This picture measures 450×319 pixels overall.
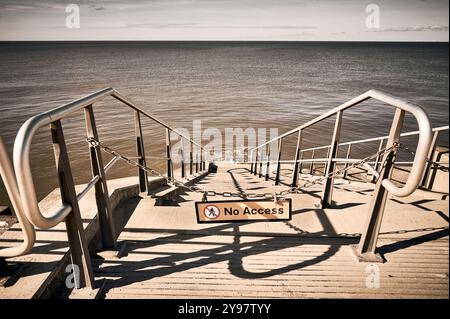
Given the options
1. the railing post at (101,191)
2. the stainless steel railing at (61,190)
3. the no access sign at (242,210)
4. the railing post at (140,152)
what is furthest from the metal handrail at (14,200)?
the railing post at (140,152)

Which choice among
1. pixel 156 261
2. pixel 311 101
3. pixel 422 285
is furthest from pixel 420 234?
pixel 311 101

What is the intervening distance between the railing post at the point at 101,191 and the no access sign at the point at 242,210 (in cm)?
89

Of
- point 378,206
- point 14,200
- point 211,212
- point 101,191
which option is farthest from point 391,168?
point 14,200

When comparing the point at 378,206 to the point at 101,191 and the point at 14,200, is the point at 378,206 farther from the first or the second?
the point at 14,200

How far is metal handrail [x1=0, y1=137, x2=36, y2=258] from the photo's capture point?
4.78ft

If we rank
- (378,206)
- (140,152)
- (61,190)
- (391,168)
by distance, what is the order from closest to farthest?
(61,190), (391,168), (378,206), (140,152)

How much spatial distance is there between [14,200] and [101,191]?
1.12 meters

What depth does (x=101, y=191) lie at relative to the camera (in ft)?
8.76

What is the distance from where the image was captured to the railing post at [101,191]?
→ 2.49 metres

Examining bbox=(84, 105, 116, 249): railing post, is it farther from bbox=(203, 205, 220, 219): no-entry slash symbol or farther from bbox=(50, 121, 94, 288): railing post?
bbox=(203, 205, 220, 219): no-entry slash symbol

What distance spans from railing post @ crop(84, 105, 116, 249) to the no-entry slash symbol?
95cm

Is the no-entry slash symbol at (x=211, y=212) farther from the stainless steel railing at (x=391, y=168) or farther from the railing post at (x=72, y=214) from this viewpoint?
the stainless steel railing at (x=391, y=168)

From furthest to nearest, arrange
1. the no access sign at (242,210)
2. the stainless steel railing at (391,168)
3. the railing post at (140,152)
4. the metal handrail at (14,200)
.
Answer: the railing post at (140,152)
the no access sign at (242,210)
the stainless steel railing at (391,168)
the metal handrail at (14,200)
